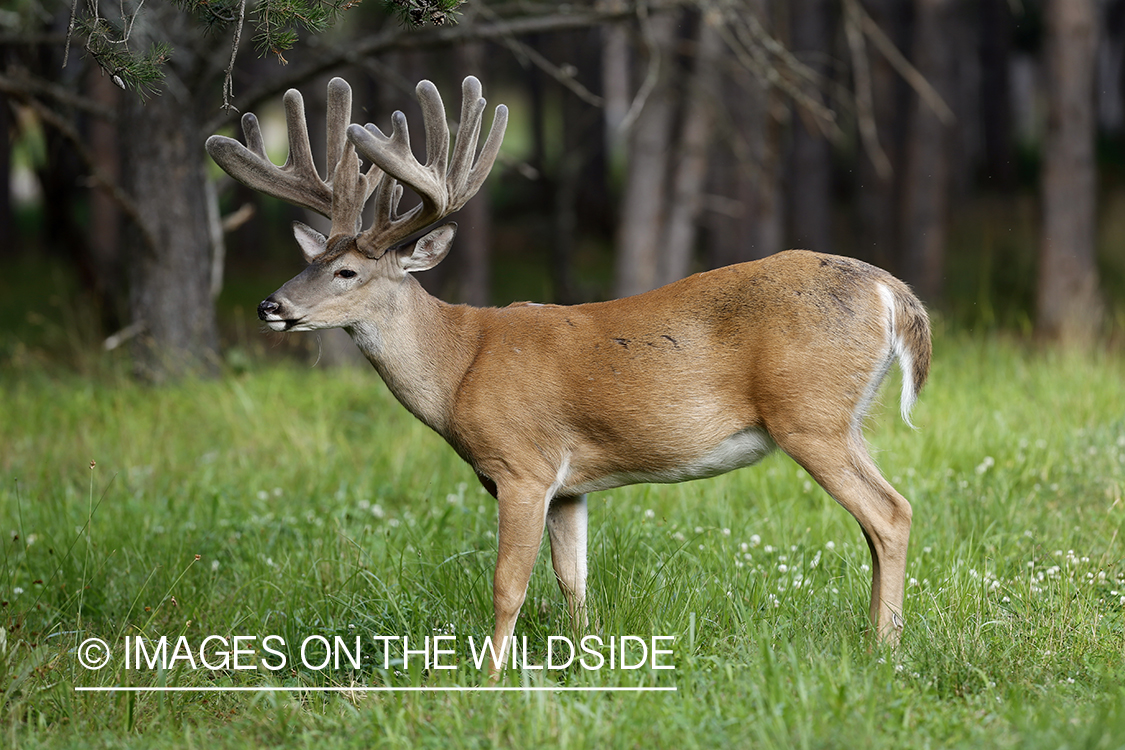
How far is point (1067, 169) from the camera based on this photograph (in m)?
10.4

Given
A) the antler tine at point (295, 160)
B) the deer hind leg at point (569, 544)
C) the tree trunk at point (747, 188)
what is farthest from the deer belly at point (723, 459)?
the tree trunk at point (747, 188)

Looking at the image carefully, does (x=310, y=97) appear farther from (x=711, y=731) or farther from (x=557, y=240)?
(x=711, y=731)

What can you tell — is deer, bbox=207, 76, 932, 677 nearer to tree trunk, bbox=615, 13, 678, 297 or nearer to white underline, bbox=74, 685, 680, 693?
white underline, bbox=74, 685, 680, 693

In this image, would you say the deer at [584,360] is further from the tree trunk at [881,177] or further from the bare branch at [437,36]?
the tree trunk at [881,177]

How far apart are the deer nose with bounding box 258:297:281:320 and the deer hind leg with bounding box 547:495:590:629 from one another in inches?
51.0

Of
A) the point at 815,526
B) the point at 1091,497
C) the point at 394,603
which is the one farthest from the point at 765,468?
the point at 394,603

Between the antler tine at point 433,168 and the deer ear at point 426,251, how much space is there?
0.06m

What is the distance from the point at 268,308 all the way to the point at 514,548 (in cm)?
124

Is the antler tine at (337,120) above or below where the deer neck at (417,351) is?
above

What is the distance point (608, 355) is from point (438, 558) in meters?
1.37

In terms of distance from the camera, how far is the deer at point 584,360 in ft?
12.7

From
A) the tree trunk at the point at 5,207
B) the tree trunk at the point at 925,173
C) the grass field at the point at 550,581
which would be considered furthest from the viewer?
the tree trunk at the point at 5,207

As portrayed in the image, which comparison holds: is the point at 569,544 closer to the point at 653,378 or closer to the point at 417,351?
the point at 653,378

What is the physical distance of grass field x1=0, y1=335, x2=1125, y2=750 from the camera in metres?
3.33
